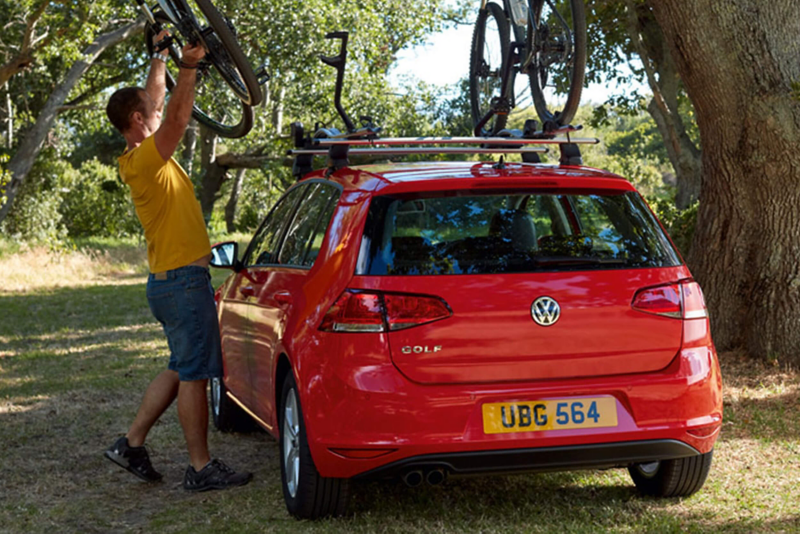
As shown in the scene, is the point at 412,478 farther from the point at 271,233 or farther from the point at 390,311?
the point at 271,233

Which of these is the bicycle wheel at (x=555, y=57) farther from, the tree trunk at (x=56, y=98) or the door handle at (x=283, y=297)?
the tree trunk at (x=56, y=98)

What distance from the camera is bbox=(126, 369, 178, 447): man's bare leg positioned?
607 centimetres

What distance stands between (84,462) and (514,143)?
3.32 m

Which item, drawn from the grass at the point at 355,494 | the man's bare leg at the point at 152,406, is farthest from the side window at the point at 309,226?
the grass at the point at 355,494

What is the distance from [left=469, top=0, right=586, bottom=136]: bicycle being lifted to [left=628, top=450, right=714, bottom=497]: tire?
195 centimetres

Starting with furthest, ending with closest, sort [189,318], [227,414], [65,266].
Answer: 1. [65,266]
2. [227,414]
3. [189,318]

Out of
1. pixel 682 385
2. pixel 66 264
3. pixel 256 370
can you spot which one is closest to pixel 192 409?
pixel 256 370

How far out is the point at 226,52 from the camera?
17.8ft

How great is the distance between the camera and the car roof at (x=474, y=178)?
4.68 meters

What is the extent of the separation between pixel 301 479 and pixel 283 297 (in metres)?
0.91

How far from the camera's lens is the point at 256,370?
5.76 metres

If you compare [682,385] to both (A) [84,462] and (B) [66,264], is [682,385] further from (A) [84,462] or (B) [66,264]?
(B) [66,264]

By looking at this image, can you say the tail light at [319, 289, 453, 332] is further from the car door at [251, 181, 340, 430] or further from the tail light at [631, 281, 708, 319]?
the tail light at [631, 281, 708, 319]

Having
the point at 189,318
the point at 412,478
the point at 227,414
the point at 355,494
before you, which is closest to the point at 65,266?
the point at 227,414
